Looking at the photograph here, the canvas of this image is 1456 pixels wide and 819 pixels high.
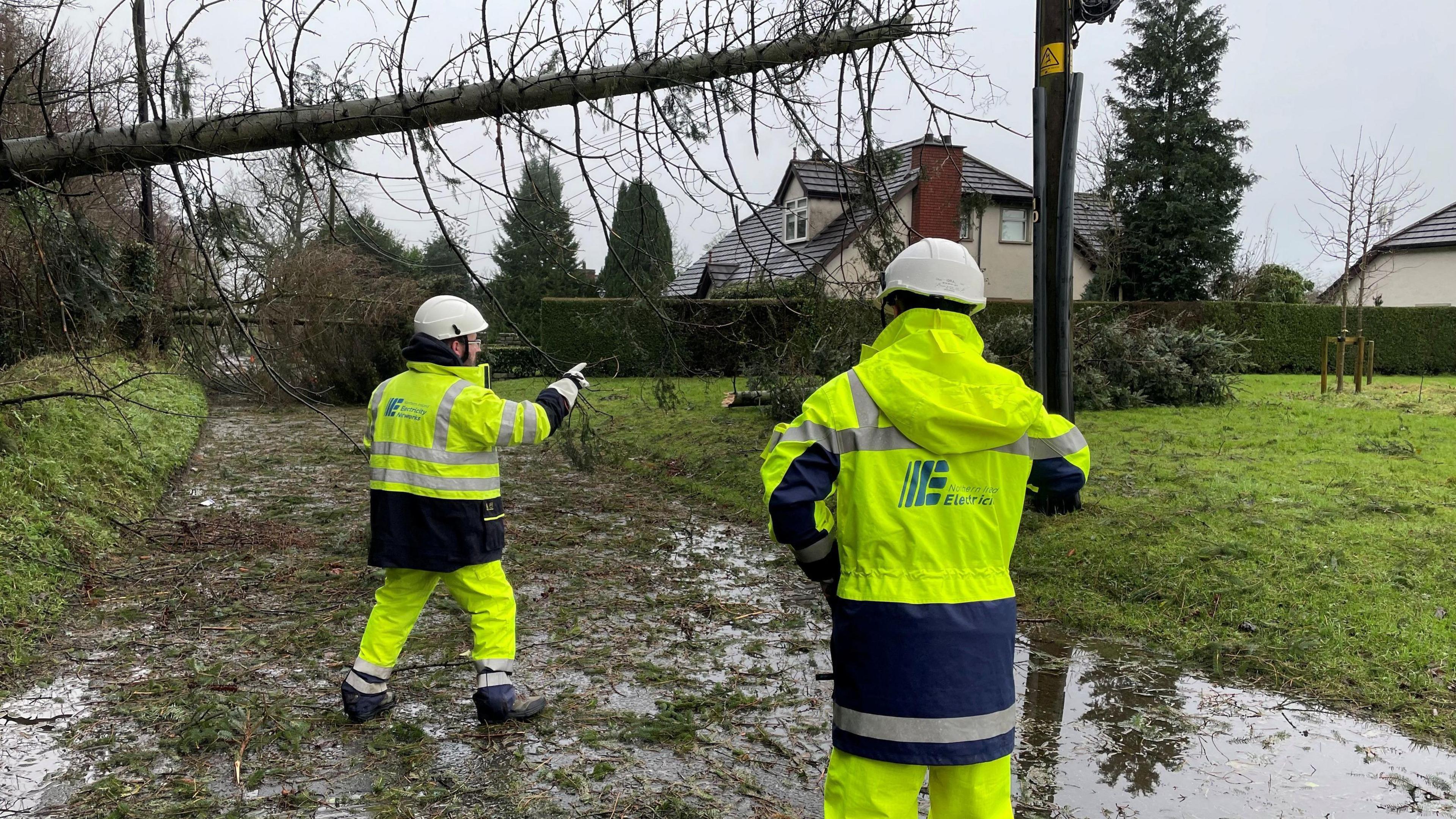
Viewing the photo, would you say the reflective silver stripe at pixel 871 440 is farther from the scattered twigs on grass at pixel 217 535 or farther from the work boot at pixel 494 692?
the scattered twigs on grass at pixel 217 535

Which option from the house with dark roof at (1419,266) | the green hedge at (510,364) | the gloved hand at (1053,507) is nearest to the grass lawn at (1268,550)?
the gloved hand at (1053,507)

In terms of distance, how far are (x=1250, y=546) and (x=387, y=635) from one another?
5.27 m

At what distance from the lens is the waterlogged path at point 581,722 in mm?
3596

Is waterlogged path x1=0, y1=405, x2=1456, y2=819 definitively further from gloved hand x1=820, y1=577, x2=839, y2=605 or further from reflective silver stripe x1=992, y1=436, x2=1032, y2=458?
reflective silver stripe x1=992, y1=436, x2=1032, y2=458

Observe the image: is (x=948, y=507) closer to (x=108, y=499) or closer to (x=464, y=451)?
(x=464, y=451)

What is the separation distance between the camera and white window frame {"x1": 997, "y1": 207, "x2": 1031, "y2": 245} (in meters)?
30.9

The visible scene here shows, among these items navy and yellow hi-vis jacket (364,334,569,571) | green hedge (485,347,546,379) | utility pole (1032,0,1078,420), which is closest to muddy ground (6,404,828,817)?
navy and yellow hi-vis jacket (364,334,569,571)

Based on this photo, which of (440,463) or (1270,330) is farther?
(1270,330)

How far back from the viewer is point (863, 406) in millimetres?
2424

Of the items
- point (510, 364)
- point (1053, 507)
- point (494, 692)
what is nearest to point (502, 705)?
point (494, 692)

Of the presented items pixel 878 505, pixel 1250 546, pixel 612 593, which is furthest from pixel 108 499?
pixel 1250 546

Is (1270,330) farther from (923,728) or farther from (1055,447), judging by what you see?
(923,728)

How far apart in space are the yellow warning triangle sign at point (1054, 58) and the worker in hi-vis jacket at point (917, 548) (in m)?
5.25

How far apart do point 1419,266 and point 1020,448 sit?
117 ft
